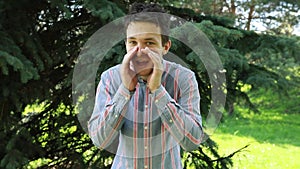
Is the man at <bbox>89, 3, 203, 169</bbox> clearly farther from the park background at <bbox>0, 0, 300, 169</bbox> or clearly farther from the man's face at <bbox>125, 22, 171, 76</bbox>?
the park background at <bbox>0, 0, 300, 169</bbox>

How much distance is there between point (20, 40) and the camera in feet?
8.03

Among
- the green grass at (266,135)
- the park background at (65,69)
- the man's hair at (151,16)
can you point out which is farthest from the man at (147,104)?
the green grass at (266,135)

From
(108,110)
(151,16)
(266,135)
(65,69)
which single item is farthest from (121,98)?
(266,135)

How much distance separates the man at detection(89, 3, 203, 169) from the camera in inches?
50.1

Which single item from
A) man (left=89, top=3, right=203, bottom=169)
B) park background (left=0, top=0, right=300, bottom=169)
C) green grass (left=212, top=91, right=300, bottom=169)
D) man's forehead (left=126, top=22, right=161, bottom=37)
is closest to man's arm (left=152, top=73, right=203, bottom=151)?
man (left=89, top=3, right=203, bottom=169)

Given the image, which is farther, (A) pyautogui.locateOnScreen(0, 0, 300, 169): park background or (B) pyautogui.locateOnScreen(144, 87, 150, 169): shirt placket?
(A) pyautogui.locateOnScreen(0, 0, 300, 169): park background

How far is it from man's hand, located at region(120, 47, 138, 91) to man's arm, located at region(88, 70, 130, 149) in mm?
19

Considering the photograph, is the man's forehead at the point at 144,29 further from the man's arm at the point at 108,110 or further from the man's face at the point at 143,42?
the man's arm at the point at 108,110

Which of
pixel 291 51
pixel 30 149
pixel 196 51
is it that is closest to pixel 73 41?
pixel 30 149

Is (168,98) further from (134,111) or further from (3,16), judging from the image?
(3,16)

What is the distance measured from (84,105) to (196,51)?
2.14 feet

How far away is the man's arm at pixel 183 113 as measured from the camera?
1284mm

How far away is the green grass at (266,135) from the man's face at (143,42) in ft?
7.92

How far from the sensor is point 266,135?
24.4ft
